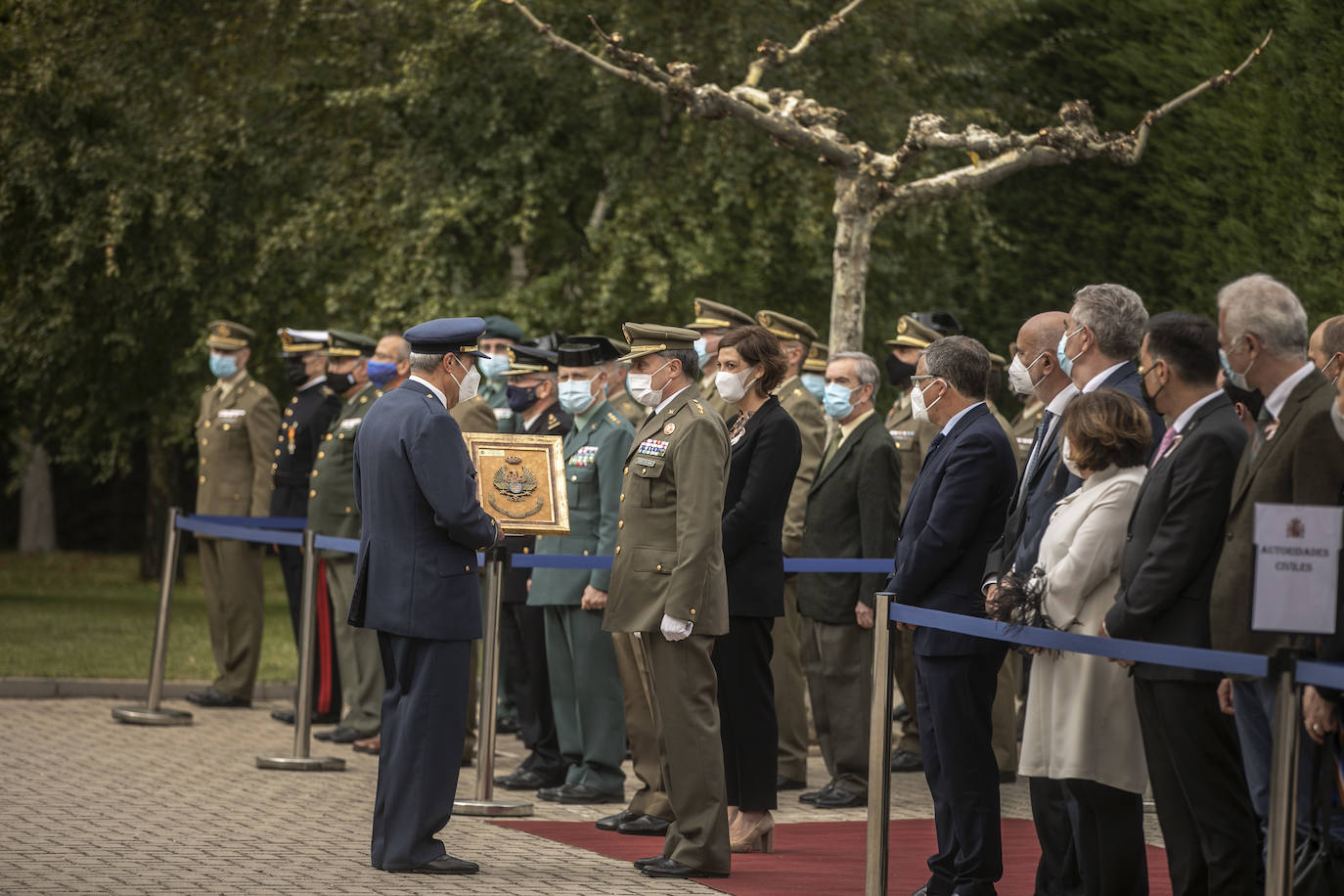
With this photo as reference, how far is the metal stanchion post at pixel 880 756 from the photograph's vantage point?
6332 millimetres

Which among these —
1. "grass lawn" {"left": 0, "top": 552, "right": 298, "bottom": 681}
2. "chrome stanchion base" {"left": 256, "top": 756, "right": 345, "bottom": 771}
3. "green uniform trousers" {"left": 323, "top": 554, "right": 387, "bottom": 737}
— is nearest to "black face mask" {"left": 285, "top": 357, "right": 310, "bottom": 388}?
"green uniform trousers" {"left": 323, "top": 554, "right": 387, "bottom": 737}

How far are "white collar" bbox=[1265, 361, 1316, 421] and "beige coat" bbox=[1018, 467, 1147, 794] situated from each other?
602mm

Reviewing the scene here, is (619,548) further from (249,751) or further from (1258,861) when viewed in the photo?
(249,751)

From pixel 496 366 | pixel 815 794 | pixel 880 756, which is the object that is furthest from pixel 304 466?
pixel 880 756

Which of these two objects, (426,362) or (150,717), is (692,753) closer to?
(426,362)

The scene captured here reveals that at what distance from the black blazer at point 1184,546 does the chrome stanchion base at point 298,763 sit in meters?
5.53

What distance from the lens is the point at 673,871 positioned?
7133 millimetres

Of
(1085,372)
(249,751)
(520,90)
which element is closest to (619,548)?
(1085,372)

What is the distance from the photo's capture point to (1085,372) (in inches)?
251

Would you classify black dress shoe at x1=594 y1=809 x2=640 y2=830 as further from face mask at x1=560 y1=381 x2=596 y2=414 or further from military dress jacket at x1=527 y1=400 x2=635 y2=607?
face mask at x1=560 y1=381 x2=596 y2=414

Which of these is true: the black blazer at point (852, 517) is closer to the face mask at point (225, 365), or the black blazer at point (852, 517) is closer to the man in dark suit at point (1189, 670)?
the man in dark suit at point (1189, 670)

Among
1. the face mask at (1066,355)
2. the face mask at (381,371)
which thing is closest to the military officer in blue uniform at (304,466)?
the face mask at (381,371)

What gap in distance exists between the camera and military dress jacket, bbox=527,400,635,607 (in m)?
9.12

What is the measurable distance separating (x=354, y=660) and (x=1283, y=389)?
6787 mm
